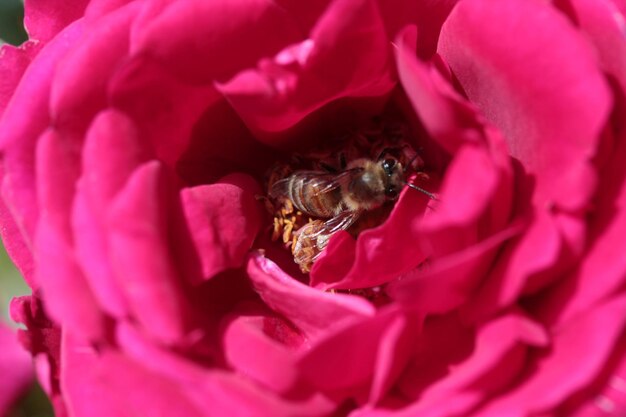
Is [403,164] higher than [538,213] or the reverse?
the reverse

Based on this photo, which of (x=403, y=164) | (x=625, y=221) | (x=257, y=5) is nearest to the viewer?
(x=625, y=221)

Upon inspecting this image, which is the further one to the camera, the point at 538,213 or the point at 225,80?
the point at 225,80

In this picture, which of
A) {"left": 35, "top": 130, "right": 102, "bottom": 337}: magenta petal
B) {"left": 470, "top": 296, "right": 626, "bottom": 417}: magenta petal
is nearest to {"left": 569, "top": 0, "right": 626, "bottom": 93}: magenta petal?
{"left": 470, "top": 296, "right": 626, "bottom": 417}: magenta petal

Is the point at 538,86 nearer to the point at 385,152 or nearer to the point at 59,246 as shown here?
the point at 385,152

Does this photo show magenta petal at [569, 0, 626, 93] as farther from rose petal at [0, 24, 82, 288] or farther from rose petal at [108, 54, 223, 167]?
rose petal at [0, 24, 82, 288]

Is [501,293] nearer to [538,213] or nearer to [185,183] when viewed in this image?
[538,213]

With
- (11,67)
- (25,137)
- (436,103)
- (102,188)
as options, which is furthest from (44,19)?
(436,103)

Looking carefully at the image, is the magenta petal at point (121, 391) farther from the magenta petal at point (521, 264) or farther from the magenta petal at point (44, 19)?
the magenta petal at point (44, 19)

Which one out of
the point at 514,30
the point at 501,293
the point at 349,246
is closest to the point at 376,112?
the point at 349,246
